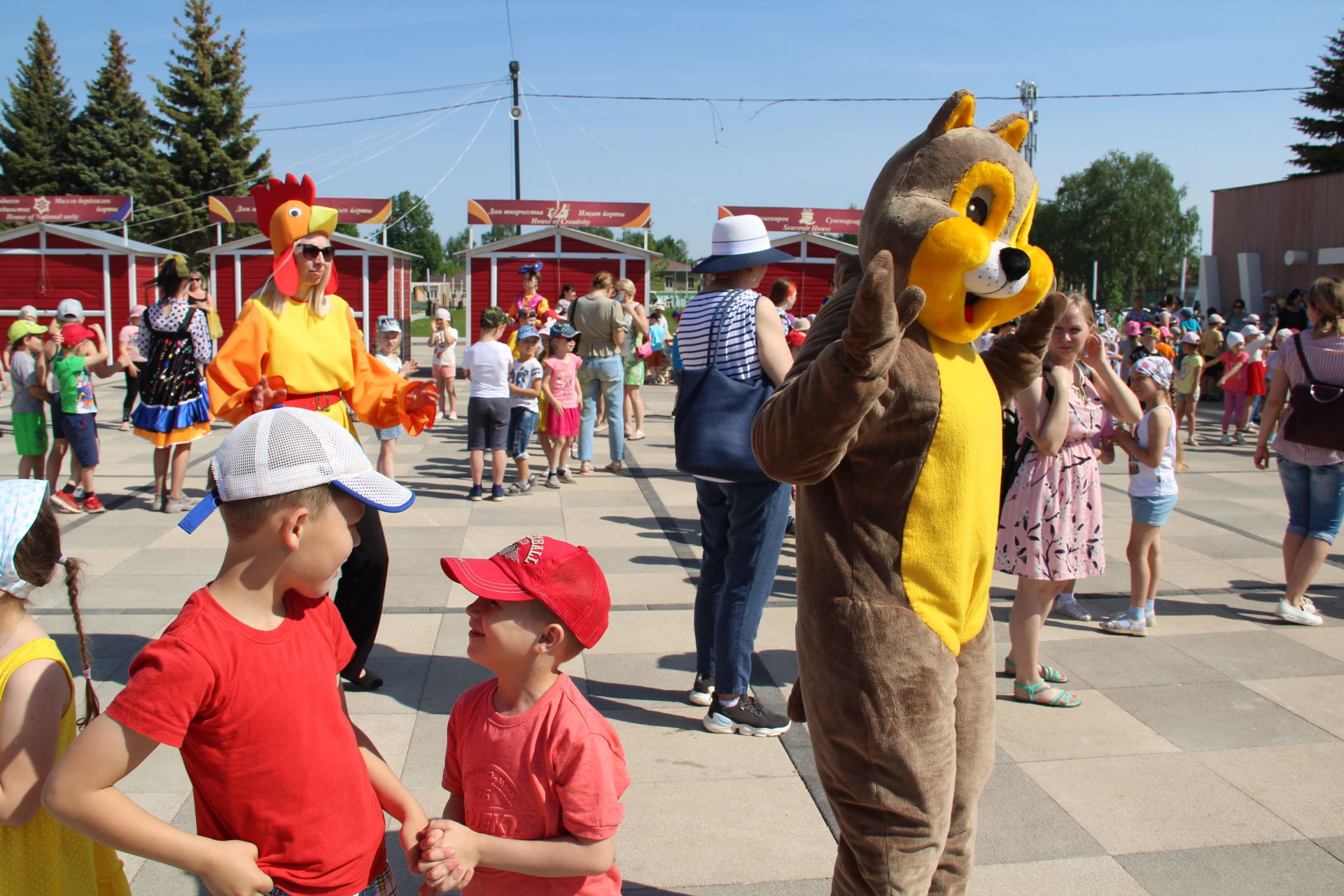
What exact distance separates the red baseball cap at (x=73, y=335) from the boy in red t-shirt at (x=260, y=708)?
283 inches

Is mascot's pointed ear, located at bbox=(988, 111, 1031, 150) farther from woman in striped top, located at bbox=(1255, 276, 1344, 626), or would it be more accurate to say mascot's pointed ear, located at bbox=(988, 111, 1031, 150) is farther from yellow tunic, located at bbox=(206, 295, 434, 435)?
woman in striped top, located at bbox=(1255, 276, 1344, 626)

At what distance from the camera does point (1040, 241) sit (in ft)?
224

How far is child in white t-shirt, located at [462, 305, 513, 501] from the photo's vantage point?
8.28 m

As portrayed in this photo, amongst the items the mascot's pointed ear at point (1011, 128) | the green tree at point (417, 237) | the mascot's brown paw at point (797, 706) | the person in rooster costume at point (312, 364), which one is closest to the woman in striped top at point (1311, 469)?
the mascot's pointed ear at point (1011, 128)

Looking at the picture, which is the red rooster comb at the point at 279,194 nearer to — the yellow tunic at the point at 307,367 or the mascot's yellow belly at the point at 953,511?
the yellow tunic at the point at 307,367

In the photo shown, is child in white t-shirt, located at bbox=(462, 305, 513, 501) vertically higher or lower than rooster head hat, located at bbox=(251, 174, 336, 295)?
lower

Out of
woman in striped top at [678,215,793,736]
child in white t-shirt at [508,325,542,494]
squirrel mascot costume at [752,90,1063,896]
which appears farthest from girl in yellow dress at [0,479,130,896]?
child in white t-shirt at [508,325,542,494]

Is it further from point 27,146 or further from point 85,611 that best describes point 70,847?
point 27,146

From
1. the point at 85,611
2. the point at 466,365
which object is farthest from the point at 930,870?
the point at 466,365

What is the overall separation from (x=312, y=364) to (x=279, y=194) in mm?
743

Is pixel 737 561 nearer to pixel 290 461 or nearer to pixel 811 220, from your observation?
pixel 290 461

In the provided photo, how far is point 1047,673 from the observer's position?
4.52m

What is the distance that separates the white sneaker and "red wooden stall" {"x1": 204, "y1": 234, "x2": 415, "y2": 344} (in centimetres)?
1893

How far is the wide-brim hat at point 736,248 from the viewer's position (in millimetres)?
3842
